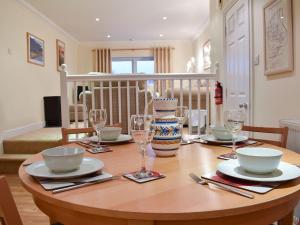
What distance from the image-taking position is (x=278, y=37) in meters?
2.45

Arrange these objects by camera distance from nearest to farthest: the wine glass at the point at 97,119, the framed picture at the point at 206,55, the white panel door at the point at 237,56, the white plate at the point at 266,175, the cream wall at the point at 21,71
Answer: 1. the white plate at the point at 266,175
2. the wine glass at the point at 97,119
3. the white panel door at the point at 237,56
4. the cream wall at the point at 21,71
5. the framed picture at the point at 206,55

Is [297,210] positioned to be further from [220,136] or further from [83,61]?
Answer: [83,61]

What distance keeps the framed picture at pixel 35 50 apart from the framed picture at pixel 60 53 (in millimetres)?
928

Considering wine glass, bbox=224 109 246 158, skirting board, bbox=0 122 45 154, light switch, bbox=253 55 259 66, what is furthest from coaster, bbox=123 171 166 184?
skirting board, bbox=0 122 45 154

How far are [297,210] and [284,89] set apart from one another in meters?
1.14

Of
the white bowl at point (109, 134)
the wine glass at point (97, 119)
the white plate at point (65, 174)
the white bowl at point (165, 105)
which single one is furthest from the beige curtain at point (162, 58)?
the white plate at point (65, 174)

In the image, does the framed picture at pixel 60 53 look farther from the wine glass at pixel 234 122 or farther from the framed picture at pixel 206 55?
the wine glass at pixel 234 122

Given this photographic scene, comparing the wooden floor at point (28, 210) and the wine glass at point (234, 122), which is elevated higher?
the wine glass at point (234, 122)

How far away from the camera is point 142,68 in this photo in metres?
10.1

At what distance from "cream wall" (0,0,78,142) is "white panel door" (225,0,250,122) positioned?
3451 mm

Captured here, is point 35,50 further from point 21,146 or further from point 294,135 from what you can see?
point 294,135

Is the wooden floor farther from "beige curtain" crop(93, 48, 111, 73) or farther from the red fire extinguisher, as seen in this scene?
"beige curtain" crop(93, 48, 111, 73)

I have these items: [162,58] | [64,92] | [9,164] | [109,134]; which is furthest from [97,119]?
[162,58]

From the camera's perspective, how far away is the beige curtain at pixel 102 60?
966cm
